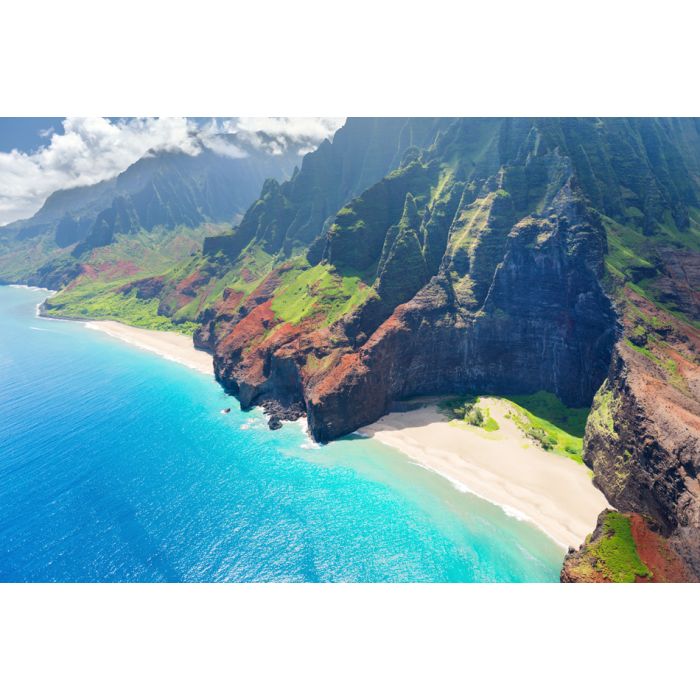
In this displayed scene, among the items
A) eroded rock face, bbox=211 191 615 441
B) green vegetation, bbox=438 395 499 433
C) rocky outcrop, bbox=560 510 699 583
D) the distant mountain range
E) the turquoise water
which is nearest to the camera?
rocky outcrop, bbox=560 510 699 583

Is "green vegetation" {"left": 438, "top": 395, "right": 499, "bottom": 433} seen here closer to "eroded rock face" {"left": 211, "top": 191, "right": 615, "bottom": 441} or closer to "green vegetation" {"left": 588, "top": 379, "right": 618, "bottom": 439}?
"eroded rock face" {"left": 211, "top": 191, "right": 615, "bottom": 441}

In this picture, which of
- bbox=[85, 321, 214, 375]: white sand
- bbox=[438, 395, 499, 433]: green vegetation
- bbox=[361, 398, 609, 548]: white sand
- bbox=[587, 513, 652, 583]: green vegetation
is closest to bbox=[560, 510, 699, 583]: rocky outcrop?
bbox=[587, 513, 652, 583]: green vegetation

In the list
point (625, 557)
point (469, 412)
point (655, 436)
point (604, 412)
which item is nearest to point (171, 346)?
point (469, 412)

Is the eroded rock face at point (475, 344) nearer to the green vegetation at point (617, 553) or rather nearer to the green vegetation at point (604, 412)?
the green vegetation at point (604, 412)

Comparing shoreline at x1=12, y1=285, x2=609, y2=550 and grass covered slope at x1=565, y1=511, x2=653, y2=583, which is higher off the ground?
grass covered slope at x1=565, y1=511, x2=653, y2=583

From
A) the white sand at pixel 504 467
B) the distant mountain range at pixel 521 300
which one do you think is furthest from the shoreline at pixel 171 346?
the white sand at pixel 504 467

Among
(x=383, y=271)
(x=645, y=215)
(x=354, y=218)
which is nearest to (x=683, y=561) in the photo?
(x=383, y=271)
